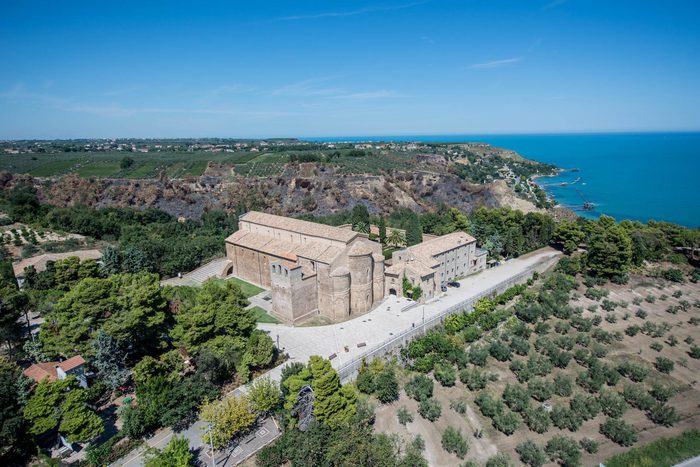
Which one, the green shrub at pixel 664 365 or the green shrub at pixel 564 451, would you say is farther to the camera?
the green shrub at pixel 664 365

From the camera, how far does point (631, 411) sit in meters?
27.8

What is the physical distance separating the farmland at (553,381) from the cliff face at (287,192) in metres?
50.9

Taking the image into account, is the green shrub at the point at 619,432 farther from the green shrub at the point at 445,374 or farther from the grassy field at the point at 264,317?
the grassy field at the point at 264,317

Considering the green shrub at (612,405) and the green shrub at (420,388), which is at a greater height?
the green shrub at (420,388)

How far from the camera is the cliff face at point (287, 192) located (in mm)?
83375

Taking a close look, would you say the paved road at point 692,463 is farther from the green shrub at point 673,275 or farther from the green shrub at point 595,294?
the green shrub at point 673,275

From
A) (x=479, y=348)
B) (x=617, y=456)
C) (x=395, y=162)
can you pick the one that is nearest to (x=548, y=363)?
(x=479, y=348)

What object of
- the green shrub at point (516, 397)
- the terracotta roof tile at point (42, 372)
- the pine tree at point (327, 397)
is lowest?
the green shrub at point (516, 397)

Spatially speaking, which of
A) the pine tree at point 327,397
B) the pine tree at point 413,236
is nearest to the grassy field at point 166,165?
the pine tree at point 413,236

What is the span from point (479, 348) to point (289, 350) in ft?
56.9

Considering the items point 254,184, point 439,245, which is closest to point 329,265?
point 439,245

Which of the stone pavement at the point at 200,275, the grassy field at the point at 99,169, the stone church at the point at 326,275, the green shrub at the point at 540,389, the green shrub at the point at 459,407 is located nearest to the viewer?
the green shrub at the point at 459,407

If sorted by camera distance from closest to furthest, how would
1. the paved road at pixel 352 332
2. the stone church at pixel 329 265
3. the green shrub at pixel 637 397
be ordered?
the green shrub at pixel 637 397
the paved road at pixel 352 332
the stone church at pixel 329 265

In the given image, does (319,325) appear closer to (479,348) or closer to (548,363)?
(479,348)
